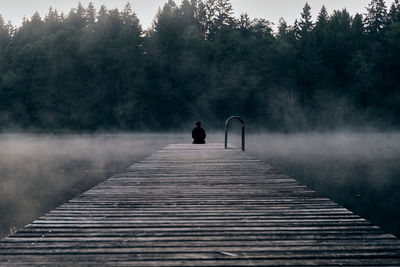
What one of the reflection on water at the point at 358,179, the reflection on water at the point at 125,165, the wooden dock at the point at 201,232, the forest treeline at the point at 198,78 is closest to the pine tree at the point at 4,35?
the forest treeline at the point at 198,78

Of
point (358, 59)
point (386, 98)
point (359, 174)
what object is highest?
point (358, 59)

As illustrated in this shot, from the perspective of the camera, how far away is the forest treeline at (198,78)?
156 ft

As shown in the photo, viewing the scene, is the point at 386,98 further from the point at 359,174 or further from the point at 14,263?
the point at 14,263

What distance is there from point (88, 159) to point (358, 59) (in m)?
39.1

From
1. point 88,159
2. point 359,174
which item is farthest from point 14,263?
point 88,159

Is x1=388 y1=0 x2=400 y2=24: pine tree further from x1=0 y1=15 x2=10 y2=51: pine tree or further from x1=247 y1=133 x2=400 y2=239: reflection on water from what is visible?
x1=0 y1=15 x2=10 y2=51: pine tree

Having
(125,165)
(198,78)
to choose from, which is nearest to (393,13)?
(198,78)

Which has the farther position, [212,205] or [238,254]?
[212,205]

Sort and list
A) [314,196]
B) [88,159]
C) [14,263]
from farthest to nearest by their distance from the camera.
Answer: [88,159], [314,196], [14,263]

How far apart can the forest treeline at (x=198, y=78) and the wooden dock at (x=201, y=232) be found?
45.2 metres

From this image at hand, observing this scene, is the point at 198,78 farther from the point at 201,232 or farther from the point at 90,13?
the point at 201,232

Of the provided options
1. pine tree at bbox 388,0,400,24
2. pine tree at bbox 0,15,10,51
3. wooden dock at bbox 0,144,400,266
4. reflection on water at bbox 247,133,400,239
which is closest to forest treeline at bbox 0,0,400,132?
pine tree at bbox 388,0,400,24

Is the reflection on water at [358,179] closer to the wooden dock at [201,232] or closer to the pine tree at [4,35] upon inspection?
the wooden dock at [201,232]

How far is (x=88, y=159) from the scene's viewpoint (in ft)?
65.1
